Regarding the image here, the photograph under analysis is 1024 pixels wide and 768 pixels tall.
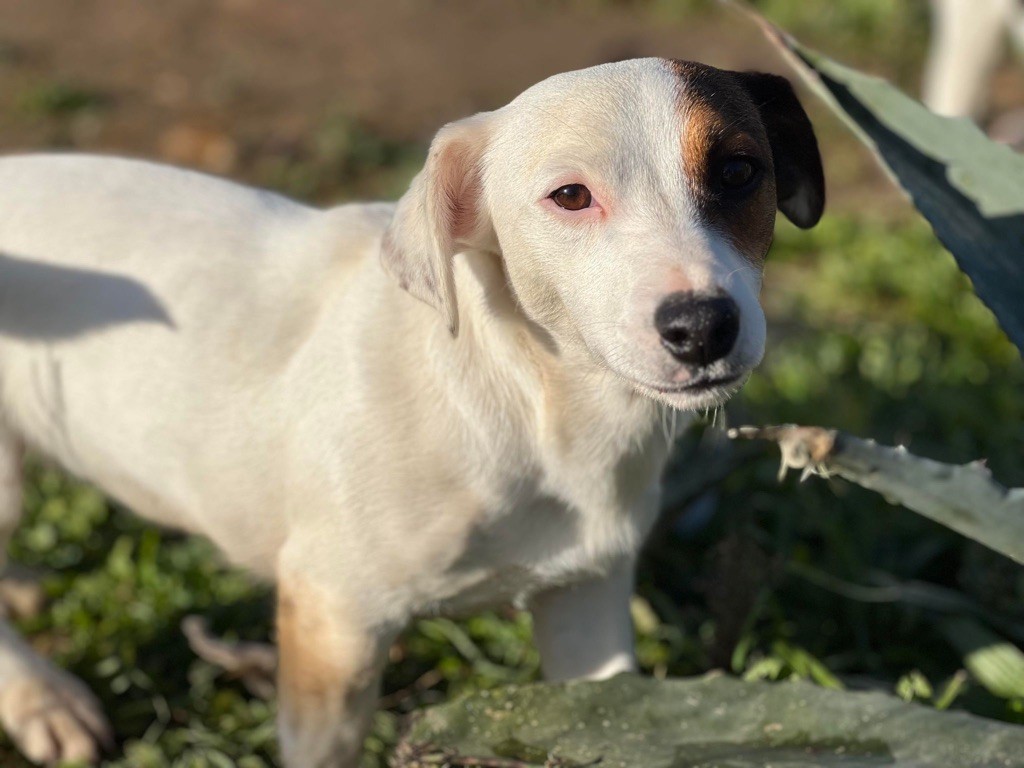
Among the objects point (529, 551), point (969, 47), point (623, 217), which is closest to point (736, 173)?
point (623, 217)

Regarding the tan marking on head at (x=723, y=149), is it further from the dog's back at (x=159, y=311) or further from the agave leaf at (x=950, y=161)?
the dog's back at (x=159, y=311)

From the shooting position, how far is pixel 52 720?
3113mm

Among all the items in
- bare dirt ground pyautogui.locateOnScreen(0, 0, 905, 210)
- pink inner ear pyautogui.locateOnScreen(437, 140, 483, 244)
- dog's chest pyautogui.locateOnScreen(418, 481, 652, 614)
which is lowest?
dog's chest pyautogui.locateOnScreen(418, 481, 652, 614)

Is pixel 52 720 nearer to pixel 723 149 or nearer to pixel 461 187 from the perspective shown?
pixel 461 187

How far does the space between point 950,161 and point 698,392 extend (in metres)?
1.08

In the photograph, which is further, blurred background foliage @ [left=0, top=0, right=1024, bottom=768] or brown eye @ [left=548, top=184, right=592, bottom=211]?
blurred background foliage @ [left=0, top=0, right=1024, bottom=768]

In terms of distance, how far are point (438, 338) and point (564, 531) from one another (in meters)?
0.46

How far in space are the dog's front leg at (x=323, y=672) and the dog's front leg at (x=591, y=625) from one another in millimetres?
433

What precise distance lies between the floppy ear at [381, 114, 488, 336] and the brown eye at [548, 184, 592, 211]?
23 cm

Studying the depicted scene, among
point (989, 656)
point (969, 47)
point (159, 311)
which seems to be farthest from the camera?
point (969, 47)

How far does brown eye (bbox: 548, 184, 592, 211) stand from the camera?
2158 mm

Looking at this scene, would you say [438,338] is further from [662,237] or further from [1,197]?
[1,197]

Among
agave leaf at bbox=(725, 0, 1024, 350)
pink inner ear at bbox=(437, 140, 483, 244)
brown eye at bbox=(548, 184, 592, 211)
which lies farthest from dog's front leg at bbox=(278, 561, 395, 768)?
agave leaf at bbox=(725, 0, 1024, 350)

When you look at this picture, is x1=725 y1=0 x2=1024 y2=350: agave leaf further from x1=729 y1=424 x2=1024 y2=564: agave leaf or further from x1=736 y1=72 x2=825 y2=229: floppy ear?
x1=729 y1=424 x2=1024 y2=564: agave leaf
